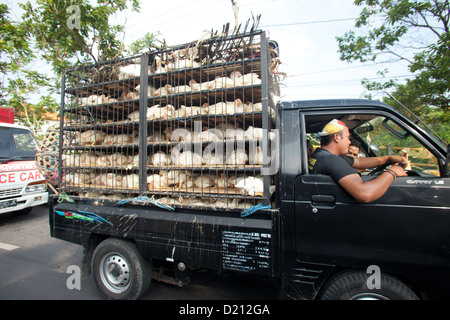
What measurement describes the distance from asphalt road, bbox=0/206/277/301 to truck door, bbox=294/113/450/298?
117cm

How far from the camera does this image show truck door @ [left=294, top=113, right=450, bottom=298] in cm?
172

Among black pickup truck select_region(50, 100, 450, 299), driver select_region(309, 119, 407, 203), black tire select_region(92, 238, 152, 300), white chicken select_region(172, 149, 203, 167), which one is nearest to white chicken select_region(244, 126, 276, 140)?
black pickup truck select_region(50, 100, 450, 299)

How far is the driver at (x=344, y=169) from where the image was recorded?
5.86 feet

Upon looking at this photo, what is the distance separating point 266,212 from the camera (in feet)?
6.74

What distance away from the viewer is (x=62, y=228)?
2928 millimetres

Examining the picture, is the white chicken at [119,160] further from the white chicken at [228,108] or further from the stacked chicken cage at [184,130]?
the white chicken at [228,108]

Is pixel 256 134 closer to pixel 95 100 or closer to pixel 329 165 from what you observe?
pixel 329 165

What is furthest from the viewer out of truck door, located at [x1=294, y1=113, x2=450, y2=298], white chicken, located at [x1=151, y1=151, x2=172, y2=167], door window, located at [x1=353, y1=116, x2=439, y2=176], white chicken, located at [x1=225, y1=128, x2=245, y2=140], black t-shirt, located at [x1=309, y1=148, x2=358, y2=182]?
white chicken, located at [x1=151, y1=151, x2=172, y2=167]

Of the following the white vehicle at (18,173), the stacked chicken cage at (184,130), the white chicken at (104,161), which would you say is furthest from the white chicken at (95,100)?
the white vehicle at (18,173)

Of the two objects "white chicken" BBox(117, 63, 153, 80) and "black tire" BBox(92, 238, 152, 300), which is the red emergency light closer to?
"white chicken" BBox(117, 63, 153, 80)

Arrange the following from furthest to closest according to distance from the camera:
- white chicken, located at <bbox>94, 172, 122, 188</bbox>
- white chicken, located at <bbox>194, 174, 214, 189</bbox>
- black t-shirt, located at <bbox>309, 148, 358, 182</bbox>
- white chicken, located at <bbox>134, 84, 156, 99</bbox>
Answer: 1. white chicken, located at <bbox>94, 172, 122, 188</bbox>
2. white chicken, located at <bbox>134, 84, 156, 99</bbox>
3. white chicken, located at <bbox>194, 174, 214, 189</bbox>
4. black t-shirt, located at <bbox>309, 148, 358, 182</bbox>
